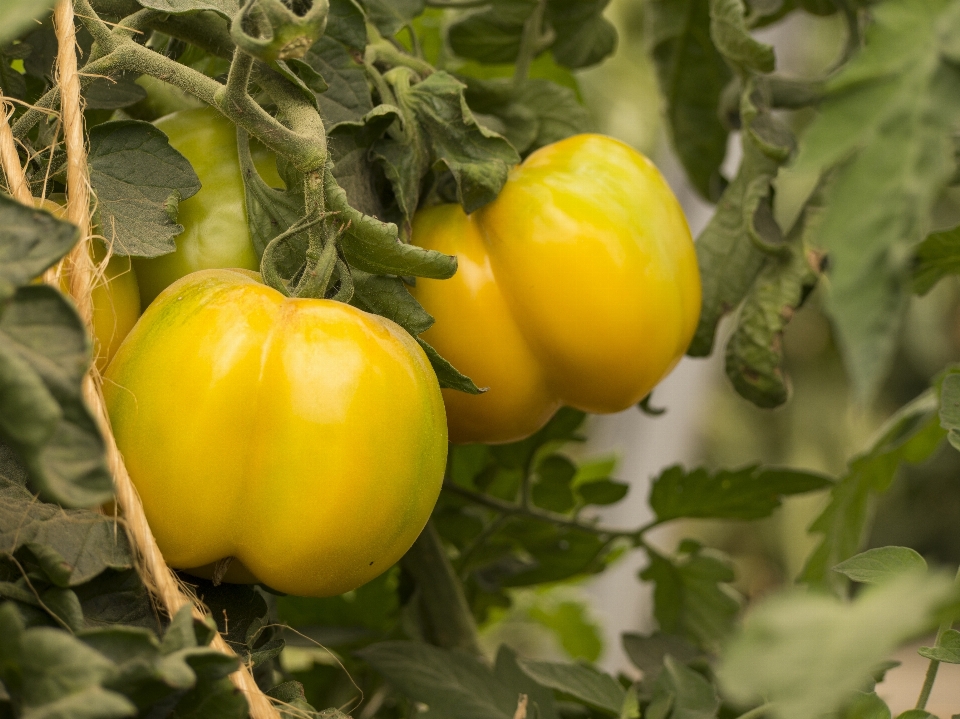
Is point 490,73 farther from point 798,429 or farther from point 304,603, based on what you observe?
point 798,429

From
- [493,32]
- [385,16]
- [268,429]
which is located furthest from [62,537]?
[493,32]

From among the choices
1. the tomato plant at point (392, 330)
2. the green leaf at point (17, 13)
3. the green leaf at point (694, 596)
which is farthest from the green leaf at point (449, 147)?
the green leaf at point (694, 596)

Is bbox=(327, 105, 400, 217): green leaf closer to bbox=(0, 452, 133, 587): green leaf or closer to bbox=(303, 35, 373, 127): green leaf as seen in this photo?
bbox=(303, 35, 373, 127): green leaf

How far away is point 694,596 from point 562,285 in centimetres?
30

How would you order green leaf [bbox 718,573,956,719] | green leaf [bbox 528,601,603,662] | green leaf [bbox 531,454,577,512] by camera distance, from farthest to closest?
1. green leaf [bbox 528,601,603,662]
2. green leaf [bbox 531,454,577,512]
3. green leaf [bbox 718,573,956,719]

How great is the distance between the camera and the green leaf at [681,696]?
417 millimetres

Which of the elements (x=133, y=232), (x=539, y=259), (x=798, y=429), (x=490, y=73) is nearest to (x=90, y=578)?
(x=133, y=232)

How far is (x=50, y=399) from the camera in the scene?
230 millimetres

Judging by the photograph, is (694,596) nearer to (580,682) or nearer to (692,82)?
(580,682)

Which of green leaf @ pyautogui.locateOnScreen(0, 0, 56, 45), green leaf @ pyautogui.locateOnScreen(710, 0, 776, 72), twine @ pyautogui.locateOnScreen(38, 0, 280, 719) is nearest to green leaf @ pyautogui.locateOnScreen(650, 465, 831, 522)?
green leaf @ pyautogui.locateOnScreen(710, 0, 776, 72)

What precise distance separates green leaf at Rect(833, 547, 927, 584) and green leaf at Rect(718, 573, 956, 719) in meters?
0.15

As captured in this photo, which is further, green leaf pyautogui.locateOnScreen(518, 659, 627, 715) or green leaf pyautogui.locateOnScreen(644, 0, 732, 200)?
green leaf pyautogui.locateOnScreen(644, 0, 732, 200)

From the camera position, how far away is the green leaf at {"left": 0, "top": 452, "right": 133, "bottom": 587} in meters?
0.30

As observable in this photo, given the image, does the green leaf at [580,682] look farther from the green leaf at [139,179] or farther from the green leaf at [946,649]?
the green leaf at [139,179]
